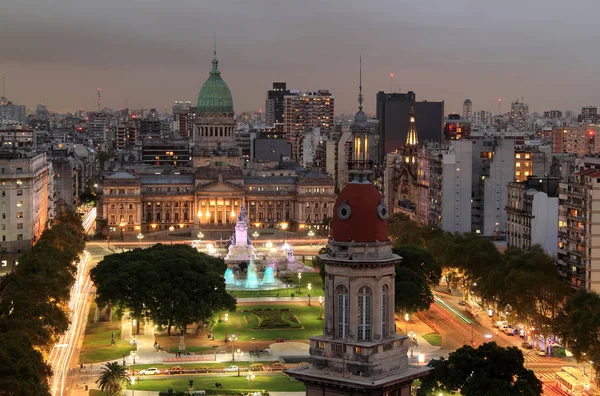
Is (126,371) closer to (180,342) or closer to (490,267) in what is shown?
(180,342)

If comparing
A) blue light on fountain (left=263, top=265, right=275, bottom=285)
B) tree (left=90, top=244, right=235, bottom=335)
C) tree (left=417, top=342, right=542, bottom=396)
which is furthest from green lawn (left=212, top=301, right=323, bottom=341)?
tree (left=417, top=342, right=542, bottom=396)

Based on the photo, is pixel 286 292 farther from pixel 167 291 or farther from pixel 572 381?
pixel 572 381

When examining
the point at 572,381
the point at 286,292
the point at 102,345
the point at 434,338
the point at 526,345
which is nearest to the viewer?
the point at 572,381

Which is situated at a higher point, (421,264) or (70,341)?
(421,264)

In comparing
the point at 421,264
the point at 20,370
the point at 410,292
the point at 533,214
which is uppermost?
the point at 533,214

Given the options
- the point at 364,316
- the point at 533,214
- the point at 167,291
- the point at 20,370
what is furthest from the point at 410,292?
the point at 364,316

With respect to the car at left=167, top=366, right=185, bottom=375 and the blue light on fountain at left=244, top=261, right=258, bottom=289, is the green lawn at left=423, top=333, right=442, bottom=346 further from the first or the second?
the blue light on fountain at left=244, top=261, right=258, bottom=289

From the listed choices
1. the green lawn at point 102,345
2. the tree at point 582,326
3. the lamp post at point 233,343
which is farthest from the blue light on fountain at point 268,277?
the tree at point 582,326
